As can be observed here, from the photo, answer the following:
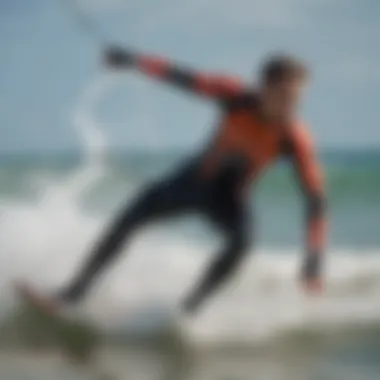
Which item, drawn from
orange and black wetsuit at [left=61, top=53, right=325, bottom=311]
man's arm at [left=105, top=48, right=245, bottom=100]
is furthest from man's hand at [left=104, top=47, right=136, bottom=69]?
orange and black wetsuit at [left=61, top=53, right=325, bottom=311]

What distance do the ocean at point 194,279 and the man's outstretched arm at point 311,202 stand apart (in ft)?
0.04

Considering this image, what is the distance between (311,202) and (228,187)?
4.7 inches

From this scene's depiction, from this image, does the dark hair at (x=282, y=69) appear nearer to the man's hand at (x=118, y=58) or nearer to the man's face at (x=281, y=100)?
the man's face at (x=281, y=100)

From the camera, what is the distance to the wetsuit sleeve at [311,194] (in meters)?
1.49

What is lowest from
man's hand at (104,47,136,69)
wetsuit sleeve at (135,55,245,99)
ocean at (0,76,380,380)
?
ocean at (0,76,380,380)

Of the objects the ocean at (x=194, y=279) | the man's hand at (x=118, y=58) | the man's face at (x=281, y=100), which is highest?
the man's hand at (x=118, y=58)

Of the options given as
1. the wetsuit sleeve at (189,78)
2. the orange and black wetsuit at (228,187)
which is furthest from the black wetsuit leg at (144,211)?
the wetsuit sleeve at (189,78)

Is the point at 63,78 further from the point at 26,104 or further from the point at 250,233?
the point at 250,233

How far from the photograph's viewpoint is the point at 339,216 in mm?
1493

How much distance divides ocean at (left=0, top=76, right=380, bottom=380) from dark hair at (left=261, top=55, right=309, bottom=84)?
12 cm

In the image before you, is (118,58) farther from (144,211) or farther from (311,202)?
(311,202)

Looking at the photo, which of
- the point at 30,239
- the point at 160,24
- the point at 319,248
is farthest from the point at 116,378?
the point at 160,24

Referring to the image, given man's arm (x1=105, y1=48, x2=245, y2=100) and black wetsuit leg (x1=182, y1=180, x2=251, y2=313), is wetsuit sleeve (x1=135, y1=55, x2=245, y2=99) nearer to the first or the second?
man's arm (x1=105, y1=48, x2=245, y2=100)

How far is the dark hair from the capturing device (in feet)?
4.92
